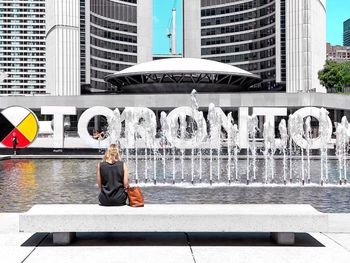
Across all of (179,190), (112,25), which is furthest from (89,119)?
(112,25)

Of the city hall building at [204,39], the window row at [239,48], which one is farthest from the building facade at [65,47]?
the window row at [239,48]

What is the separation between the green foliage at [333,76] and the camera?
98250 mm

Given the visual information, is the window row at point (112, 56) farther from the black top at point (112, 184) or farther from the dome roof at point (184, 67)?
the black top at point (112, 184)

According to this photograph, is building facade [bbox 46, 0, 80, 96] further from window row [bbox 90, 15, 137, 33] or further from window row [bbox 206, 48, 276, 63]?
window row [bbox 206, 48, 276, 63]

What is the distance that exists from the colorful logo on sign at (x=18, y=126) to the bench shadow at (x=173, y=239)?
25.8 meters

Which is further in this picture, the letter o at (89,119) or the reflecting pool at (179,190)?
the letter o at (89,119)

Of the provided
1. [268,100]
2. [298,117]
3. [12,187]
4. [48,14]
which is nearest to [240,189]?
[12,187]

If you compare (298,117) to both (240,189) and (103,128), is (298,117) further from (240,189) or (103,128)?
Answer: (103,128)

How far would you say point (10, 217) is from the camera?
10.1 meters

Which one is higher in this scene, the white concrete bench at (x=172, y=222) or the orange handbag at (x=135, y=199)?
the orange handbag at (x=135, y=199)

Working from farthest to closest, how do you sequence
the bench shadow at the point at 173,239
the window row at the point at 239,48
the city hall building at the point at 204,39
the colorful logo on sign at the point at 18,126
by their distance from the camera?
the window row at the point at 239,48 < the city hall building at the point at 204,39 < the colorful logo on sign at the point at 18,126 < the bench shadow at the point at 173,239
